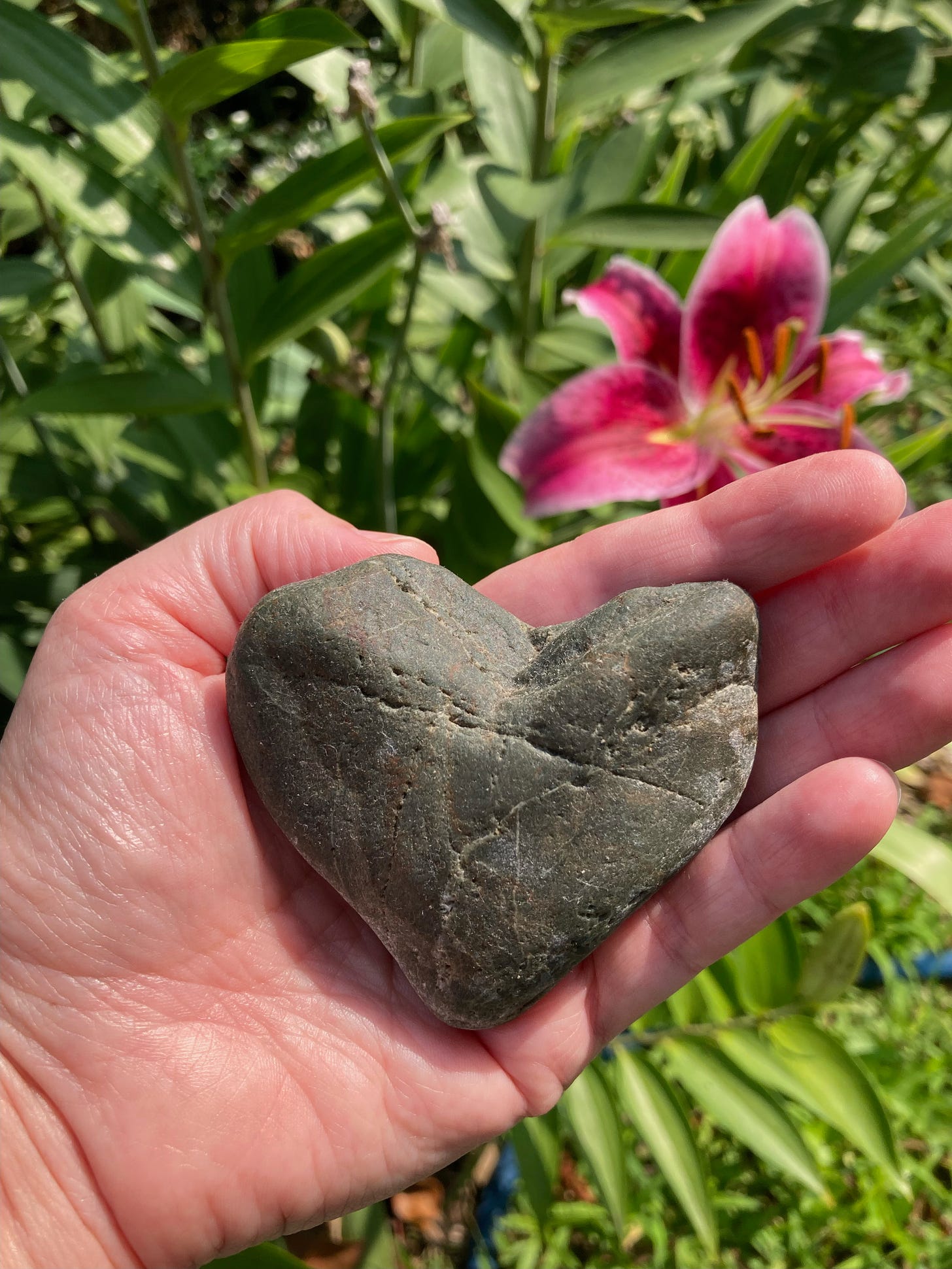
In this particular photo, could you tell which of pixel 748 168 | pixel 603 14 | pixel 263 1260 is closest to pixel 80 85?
pixel 603 14

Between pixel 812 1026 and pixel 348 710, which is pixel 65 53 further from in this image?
pixel 812 1026

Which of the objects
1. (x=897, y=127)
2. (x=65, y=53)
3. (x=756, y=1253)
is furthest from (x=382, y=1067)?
(x=897, y=127)

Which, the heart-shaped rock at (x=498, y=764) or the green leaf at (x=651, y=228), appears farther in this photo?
the green leaf at (x=651, y=228)

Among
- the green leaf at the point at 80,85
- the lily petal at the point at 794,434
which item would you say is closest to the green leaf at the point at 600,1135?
the lily petal at the point at 794,434

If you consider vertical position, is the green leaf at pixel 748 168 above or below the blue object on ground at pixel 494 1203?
above

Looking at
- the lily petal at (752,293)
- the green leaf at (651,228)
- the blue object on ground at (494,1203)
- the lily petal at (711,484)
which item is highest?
the green leaf at (651,228)

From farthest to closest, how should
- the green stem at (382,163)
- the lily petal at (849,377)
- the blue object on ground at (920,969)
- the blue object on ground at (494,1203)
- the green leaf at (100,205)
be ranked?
the blue object on ground at (920,969)
the blue object on ground at (494,1203)
the lily petal at (849,377)
the green leaf at (100,205)
the green stem at (382,163)

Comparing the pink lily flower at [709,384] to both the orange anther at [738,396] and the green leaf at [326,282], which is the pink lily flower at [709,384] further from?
the green leaf at [326,282]

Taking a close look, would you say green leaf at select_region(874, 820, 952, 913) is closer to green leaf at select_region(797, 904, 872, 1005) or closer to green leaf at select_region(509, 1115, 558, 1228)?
green leaf at select_region(797, 904, 872, 1005)
